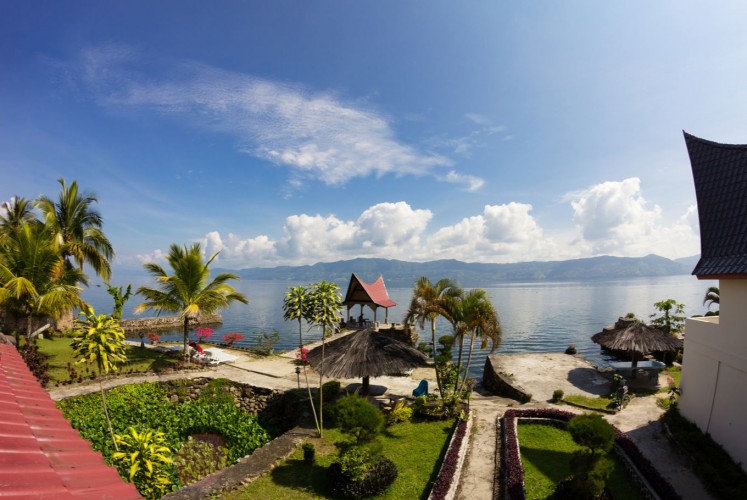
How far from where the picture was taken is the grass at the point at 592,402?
1585cm

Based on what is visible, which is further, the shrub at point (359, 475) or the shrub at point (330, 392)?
the shrub at point (330, 392)

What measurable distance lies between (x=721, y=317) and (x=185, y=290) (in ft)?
83.3

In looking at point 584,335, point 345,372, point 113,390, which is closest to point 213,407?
point 113,390

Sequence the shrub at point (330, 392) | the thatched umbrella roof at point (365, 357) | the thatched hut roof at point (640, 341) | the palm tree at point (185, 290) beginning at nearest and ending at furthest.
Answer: the thatched umbrella roof at point (365, 357) → the shrub at point (330, 392) → the thatched hut roof at point (640, 341) → the palm tree at point (185, 290)

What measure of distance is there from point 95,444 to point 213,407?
4.88m

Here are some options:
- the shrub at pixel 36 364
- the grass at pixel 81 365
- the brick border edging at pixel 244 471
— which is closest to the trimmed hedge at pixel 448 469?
the brick border edging at pixel 244 471

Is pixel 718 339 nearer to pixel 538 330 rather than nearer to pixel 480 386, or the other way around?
pixel 480 386

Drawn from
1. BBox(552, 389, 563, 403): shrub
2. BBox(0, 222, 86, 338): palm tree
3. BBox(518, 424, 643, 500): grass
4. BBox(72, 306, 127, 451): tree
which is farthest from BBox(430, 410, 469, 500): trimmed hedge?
BBox(0, 222, 86, 338): palm tree

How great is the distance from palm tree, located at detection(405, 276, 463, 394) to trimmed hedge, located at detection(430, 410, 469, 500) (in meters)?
3.64

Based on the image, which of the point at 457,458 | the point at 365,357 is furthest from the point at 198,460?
the point at 457,458

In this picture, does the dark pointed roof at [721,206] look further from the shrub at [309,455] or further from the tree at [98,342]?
the tree at [98,342]

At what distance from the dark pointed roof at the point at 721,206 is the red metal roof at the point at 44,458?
1461cm

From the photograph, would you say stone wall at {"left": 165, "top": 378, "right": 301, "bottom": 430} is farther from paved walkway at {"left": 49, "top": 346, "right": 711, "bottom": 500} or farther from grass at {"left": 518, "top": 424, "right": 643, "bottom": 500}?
grass at {"left": 518, "top": 424, "right": 643, "bottom": 500}

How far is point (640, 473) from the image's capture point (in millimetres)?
10156
